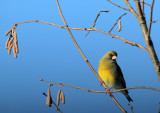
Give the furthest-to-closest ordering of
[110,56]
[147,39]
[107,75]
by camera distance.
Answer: [110,56] → [107,75] → [147,39]

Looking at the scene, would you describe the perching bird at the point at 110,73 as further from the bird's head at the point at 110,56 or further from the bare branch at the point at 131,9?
the bare branch at the point at 131,9

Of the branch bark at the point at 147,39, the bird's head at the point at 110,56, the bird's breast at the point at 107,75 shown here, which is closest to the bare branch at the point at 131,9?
the branch bark at the point at 147,39

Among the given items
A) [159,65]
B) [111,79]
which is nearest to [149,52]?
[159,65]

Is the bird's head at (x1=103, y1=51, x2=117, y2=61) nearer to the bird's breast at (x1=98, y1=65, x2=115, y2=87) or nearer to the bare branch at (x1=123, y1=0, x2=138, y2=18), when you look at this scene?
the bird's breast at (x1=98, y1=65, x2=115, y2=87)

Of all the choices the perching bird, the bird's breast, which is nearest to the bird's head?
the perching bird

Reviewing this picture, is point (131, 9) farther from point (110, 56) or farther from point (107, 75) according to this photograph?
point (110, 56)

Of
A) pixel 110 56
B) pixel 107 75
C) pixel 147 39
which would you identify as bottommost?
pixel 147 39

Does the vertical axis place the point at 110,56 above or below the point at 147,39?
above

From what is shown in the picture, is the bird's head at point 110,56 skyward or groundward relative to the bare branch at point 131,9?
skyward

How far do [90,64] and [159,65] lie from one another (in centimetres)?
57

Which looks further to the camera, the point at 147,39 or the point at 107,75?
the point at 107,75

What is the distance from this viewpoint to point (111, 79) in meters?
3.31

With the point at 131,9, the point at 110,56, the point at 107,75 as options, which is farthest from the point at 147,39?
the point at 110,56

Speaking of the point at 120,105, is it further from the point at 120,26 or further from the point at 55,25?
the point at 55,25
